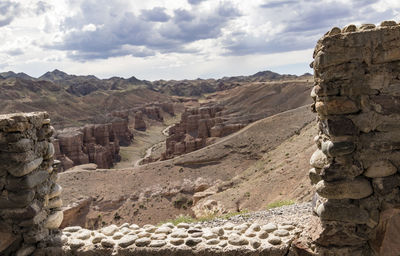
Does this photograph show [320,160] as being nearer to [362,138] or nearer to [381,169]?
[362,138]

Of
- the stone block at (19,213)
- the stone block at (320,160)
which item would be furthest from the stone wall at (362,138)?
the stone block at (19,213)

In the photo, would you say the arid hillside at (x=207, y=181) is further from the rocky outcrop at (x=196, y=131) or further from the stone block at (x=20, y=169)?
the stone block at (x=20, y=169)

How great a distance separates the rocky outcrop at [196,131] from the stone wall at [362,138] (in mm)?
40539

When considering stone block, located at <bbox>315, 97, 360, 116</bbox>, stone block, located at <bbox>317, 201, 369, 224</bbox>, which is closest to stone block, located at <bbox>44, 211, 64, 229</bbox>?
stone block, located at <bbox>317, 201, 369, 224</bbox>

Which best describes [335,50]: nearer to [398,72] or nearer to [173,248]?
[398,72]

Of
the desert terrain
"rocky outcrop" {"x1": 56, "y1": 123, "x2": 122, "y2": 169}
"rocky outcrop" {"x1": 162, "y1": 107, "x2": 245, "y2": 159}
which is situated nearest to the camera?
the desert terrain

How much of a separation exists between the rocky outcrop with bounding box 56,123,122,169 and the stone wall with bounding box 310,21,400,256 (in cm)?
4676

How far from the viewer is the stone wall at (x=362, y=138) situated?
15.3 ft

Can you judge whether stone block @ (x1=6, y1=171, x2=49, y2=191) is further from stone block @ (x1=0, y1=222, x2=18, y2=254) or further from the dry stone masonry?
the dry stone masonry

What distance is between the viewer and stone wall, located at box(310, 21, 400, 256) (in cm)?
466

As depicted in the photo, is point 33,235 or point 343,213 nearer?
point 343,213

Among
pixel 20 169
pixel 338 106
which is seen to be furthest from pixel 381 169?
pixel 20 169

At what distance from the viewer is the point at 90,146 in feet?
189

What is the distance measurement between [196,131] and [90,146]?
1815cm
